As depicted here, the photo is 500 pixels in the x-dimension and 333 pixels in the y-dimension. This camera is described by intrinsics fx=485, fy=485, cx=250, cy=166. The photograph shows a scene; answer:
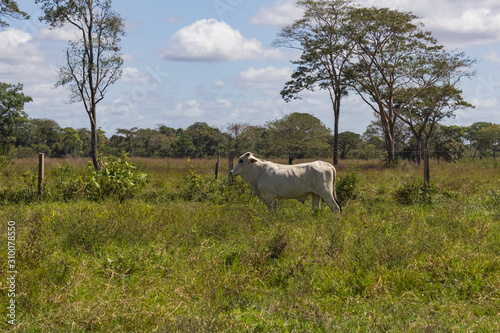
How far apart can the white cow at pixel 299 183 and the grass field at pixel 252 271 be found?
0.59 m

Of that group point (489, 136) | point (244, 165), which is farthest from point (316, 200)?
point (489, 136)

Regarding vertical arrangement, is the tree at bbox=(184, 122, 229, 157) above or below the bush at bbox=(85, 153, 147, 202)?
above

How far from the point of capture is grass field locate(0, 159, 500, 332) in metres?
4.77

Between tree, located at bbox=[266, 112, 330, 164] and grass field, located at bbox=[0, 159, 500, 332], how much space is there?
85.6 ft

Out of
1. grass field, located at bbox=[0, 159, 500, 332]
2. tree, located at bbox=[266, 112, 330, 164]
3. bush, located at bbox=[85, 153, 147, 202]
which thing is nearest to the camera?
grass field, located at bbox=[0, 159, 500, 332]

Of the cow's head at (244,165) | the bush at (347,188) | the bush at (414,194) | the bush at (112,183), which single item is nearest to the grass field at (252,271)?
the cow's head at (244,165)

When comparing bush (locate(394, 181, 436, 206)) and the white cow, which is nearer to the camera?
the white cow

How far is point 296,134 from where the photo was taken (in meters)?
36.4

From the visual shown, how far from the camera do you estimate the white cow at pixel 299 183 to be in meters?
10.1

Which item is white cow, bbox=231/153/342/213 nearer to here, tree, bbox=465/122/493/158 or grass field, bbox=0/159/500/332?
grass field, bbox=0/159/500/332

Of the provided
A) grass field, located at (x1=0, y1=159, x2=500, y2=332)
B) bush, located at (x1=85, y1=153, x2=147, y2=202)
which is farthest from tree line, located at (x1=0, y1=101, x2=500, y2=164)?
grass field, located at (x1=0, y1=159, x2=500, y2=332)

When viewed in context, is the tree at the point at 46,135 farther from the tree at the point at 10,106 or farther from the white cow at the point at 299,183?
the white cow at the point at 299,183

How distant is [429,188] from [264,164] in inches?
170

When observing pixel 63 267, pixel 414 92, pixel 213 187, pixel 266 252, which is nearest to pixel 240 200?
pixel 213 187
